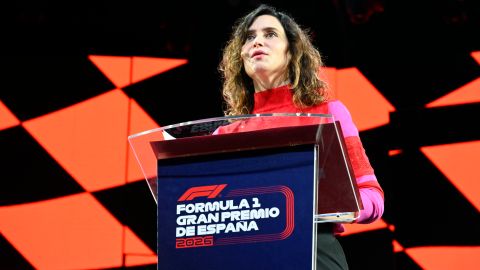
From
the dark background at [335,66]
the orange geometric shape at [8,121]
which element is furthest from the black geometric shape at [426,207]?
the orange geometric shape at [8,121]

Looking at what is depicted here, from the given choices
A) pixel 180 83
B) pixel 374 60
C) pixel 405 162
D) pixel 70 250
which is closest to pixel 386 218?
pixel 405 162

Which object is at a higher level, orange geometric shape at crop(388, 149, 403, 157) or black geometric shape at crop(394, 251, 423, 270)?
orange geometric shape at crop(388, 149, 403, 157)

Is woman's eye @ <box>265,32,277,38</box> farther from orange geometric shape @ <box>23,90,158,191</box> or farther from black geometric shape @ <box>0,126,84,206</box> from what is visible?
black geometric shape @ <box>0,126,84,206</box>

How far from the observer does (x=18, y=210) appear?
10.6 ft

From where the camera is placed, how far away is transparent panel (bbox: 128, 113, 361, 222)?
3.55 ft

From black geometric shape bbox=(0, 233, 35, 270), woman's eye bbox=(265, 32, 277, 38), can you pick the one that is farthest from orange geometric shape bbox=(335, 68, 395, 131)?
black geometric shape bbox=(0, 233, 35, 270)

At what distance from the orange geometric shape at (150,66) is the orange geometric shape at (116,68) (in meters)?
0.03

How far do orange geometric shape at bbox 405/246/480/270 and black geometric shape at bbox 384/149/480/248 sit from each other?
0.02 m

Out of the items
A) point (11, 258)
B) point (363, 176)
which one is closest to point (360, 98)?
point (11, 258)

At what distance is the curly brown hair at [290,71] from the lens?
1645 millimetres

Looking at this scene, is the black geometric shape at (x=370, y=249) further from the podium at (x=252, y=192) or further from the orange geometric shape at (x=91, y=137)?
the podium at (x=252, y=192)

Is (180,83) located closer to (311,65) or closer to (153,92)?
(153,92)

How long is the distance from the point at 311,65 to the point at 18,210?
1.95m

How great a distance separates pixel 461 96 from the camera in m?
3.10
